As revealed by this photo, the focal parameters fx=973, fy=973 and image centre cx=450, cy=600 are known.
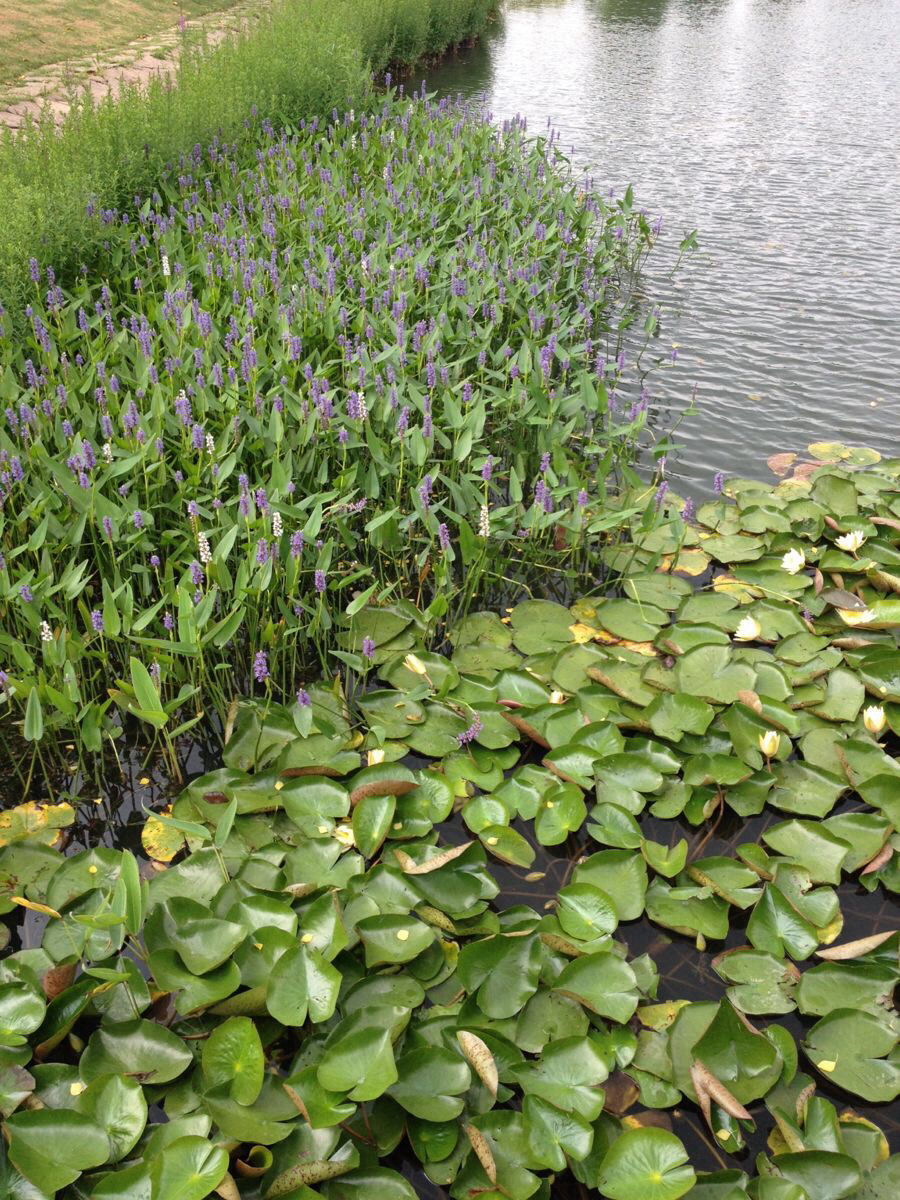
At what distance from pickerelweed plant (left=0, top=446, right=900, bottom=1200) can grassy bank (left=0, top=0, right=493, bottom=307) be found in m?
3.16

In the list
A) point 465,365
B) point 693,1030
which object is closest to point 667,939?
point 693,1030

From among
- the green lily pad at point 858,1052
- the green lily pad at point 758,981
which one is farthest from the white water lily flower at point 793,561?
the green lily pad at point 858,1052

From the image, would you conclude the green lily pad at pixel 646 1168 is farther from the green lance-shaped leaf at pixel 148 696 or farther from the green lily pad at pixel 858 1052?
the green lance-shaped leaf at pixel 148 696

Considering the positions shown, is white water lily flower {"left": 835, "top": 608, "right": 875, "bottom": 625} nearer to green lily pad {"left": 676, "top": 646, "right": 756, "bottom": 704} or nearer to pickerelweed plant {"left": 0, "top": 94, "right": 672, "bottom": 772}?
green lily pad {"left": 676, "top": 646, "right": 756, "bottom": 704}

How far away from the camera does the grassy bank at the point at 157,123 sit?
5.12 meters

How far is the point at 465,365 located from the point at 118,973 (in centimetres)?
345

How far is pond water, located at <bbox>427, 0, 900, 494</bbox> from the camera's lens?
5641 mm

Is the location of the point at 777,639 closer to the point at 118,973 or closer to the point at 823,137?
the point at 118,973

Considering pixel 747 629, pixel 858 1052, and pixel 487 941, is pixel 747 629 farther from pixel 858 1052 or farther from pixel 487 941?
pixel 487 941

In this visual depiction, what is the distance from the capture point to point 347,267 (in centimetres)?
526

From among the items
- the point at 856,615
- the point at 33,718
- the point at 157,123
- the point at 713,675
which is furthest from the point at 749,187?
the point at 33,718

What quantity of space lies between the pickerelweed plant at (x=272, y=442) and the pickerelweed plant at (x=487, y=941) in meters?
0.34

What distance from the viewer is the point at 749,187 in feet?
30.6

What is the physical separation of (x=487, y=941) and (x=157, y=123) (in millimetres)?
6434
